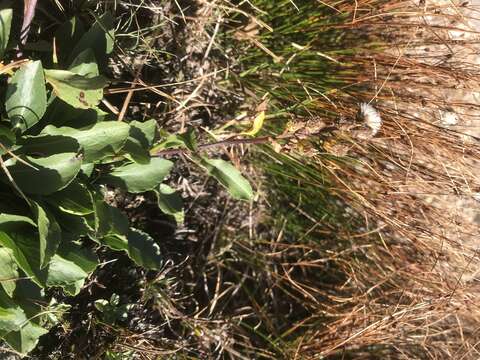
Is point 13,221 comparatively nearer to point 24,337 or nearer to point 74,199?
point 74,199

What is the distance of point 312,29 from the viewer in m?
1.87

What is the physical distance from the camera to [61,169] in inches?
50.9

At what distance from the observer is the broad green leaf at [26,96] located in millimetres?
1270

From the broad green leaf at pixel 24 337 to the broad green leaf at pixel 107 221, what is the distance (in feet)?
0.86

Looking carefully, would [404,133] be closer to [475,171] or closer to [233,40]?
[475,171]

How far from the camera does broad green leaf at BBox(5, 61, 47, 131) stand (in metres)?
1.27

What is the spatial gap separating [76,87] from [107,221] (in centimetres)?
33

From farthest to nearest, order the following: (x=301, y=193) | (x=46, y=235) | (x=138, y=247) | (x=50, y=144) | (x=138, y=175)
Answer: (x=301, y=193)
(x=138, y=247)
(x=138, y=175)
(x=50, y=144)
(x=46, y=235)

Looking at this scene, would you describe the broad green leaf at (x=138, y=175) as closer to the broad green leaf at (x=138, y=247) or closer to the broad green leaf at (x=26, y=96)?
the broad green leaf at (x=138, y=247)

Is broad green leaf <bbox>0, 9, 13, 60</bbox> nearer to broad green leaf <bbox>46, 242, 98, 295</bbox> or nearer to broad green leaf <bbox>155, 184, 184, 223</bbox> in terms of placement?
broad green leaf <bbox>46, 242, 98, 295</bbox>

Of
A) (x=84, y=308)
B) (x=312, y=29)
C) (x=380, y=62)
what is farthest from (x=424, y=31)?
(x=84, y=308)

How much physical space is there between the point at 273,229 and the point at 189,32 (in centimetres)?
73

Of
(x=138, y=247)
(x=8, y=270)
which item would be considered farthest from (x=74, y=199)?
(x=138, y=247)

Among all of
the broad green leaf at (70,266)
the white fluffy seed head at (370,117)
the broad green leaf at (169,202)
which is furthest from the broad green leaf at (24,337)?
the white fluffy seed head at (370,117)
